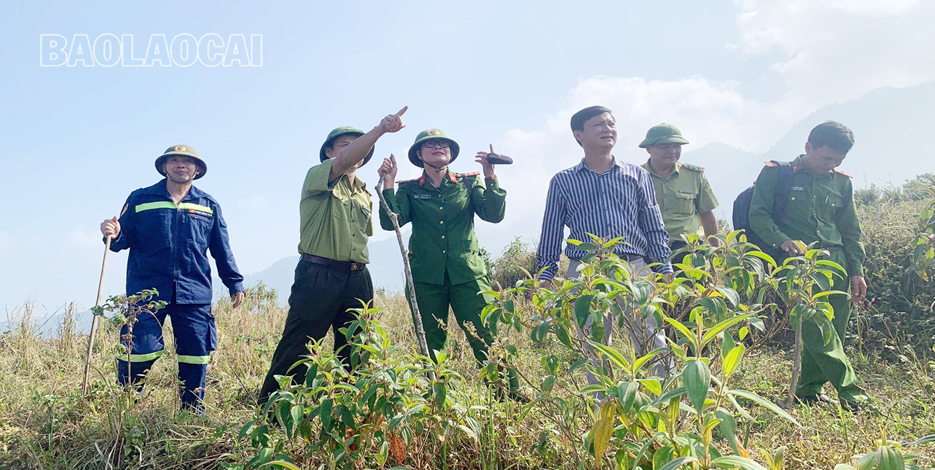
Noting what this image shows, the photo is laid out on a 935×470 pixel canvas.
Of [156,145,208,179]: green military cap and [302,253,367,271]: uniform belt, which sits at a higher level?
[156,145,208,179]: green military cap

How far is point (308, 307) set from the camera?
3.56 meters

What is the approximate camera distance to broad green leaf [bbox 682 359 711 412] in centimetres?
119

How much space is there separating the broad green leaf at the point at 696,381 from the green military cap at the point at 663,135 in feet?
12.0

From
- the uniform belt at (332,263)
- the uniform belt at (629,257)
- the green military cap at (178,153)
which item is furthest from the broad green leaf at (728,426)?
the green military cap at (178,153)

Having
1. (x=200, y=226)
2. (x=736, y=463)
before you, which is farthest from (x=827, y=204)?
(x=200, y=226)

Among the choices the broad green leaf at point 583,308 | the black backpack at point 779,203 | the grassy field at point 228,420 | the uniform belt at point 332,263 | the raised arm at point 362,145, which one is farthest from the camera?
the black backpack at point 779,203

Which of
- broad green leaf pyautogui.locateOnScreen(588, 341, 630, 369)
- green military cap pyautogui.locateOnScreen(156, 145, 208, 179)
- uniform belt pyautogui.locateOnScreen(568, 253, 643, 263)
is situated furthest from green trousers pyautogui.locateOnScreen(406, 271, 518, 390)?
broad green leaf pyautogui.locateOnScreen(588, 341, 630, 369)

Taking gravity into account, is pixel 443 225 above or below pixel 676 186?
below

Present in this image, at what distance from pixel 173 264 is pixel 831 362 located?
4337 millimetres

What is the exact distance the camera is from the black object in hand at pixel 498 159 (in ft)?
13.3

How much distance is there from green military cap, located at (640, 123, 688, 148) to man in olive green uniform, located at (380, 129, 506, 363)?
4.98 feet

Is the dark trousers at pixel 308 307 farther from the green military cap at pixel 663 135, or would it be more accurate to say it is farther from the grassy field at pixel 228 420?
the green military cap at pixel 663 135

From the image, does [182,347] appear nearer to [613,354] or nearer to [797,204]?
→ [613,354]

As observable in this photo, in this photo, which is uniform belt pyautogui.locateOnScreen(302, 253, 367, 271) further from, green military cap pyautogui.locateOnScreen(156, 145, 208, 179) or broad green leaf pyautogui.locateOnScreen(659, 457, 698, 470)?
broad green leaf pyautogui.locateOnScreen(659, 457, 698, 470)
